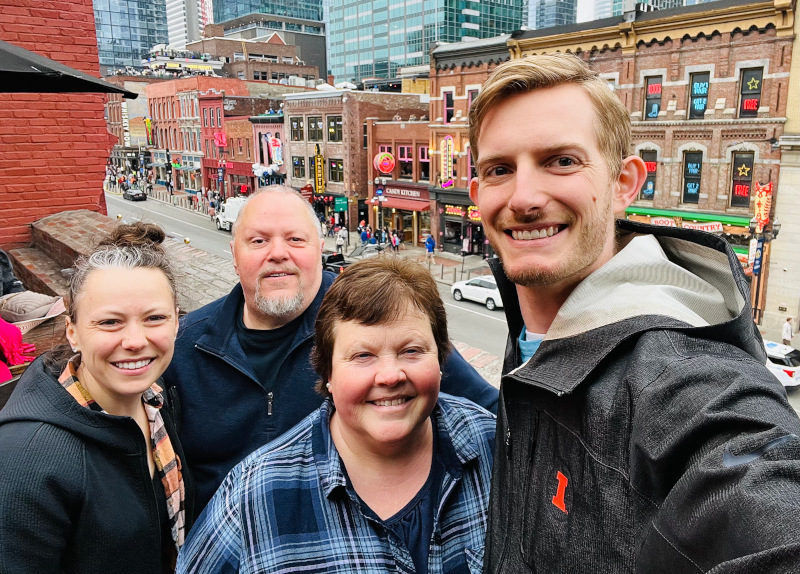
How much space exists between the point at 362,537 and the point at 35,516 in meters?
1.12

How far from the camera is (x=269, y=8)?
A: 139750 millimetres

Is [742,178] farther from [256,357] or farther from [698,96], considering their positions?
[256,357]

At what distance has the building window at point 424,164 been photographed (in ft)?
109

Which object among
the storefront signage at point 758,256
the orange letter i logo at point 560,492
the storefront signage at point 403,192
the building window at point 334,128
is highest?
the building window at point 334,128

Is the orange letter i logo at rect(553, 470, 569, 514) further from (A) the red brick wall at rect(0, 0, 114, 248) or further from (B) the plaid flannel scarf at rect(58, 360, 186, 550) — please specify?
(A) the red brick wall at rect(0, 0, 114, 248)

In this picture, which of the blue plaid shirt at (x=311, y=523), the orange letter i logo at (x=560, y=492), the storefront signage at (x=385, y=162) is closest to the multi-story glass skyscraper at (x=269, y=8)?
the storefront signage at (x=385, y=162)

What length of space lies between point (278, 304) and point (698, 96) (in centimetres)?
2318

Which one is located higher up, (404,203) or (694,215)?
(694,215)

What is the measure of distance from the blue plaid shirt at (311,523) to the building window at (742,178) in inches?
886

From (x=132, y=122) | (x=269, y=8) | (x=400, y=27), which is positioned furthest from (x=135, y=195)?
(x=269, y=8)

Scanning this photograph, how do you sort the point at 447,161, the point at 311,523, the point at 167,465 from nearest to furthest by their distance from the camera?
the point at 311,523
the point at 167,465
the point at 447,161

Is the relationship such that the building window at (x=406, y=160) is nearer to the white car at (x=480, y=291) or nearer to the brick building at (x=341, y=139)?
the brick building at (x=341, y=139)

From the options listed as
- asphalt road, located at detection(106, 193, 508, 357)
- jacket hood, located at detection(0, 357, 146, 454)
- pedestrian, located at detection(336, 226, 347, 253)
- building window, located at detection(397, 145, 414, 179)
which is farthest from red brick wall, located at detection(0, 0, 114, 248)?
building window, located at detection(397, 145, 414, 179)

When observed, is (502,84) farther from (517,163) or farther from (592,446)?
(592,446)
